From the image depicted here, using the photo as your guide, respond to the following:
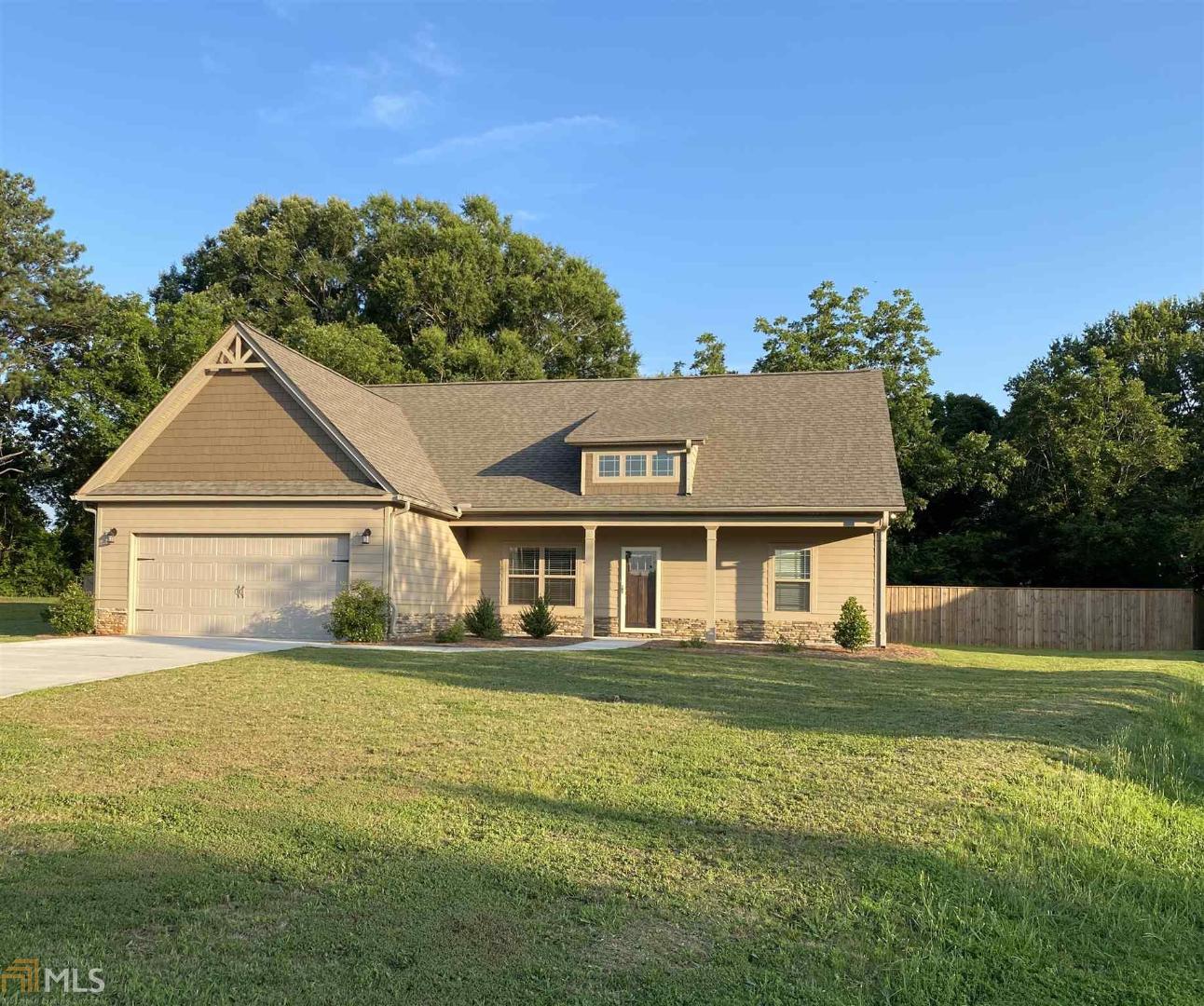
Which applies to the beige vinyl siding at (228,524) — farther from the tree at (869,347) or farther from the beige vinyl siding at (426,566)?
the tree at (869,347)

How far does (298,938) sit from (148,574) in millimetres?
16199

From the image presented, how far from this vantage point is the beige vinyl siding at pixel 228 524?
17.0m

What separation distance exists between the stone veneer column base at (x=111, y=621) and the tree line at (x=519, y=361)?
39.0 ft

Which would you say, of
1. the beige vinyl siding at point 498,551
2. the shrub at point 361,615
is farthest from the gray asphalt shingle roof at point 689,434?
the shrub at point 361,615

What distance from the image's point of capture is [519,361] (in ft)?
124

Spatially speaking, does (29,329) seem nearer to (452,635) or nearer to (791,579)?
(452,635)

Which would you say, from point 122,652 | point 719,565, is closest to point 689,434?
point 719,565

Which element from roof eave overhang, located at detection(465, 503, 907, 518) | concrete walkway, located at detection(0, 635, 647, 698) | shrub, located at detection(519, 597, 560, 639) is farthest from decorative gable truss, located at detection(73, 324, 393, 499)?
shrub, located at detection(519, 597, 560, 639)

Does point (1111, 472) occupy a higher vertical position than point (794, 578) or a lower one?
higher

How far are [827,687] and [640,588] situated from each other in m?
9.16

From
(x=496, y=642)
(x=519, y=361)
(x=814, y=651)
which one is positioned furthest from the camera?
(x=519, y=361)

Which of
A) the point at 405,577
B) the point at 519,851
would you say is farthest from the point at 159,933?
the point at 405,577

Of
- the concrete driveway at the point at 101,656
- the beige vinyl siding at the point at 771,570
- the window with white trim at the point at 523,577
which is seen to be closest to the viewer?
the concrete driveway at the point at 101,656

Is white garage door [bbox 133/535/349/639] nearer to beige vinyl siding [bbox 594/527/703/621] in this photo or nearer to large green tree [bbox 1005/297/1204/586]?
beige vinyl siding [bbox 594/527/703/621]
